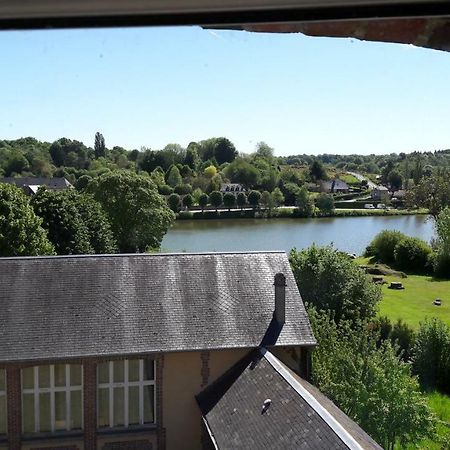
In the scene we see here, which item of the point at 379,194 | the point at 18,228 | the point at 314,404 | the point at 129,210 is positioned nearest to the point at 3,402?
the point at 314,404

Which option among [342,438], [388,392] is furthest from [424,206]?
[342,438]

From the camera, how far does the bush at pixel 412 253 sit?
22663mm

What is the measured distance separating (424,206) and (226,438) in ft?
47.0

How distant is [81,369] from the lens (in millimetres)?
9516

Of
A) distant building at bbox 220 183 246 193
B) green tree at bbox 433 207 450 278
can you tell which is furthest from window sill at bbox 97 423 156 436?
distant building at bbox 220 183 246 193

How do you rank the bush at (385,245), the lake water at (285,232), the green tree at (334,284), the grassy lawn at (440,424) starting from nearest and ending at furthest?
the grassy lawn at (440,424) < the green tree at (334,284) < the lake water at (285,232) < the bush at (385,245)

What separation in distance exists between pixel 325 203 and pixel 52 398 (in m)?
20.1

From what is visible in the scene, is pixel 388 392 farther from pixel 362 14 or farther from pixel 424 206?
A: pixel 424 206

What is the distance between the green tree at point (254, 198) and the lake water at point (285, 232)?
82cm

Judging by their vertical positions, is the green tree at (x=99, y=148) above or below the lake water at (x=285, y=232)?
above

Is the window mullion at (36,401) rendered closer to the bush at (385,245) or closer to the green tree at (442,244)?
the green tree at (442,244)

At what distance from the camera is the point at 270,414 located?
7613 millimetres

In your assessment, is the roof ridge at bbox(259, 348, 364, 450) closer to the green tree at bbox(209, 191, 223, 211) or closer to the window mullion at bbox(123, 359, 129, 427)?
the window mullion at bbox(123, 359, 129, 427)

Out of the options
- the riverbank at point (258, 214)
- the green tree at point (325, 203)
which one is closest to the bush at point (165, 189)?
the riverbank at point (258, 214)
